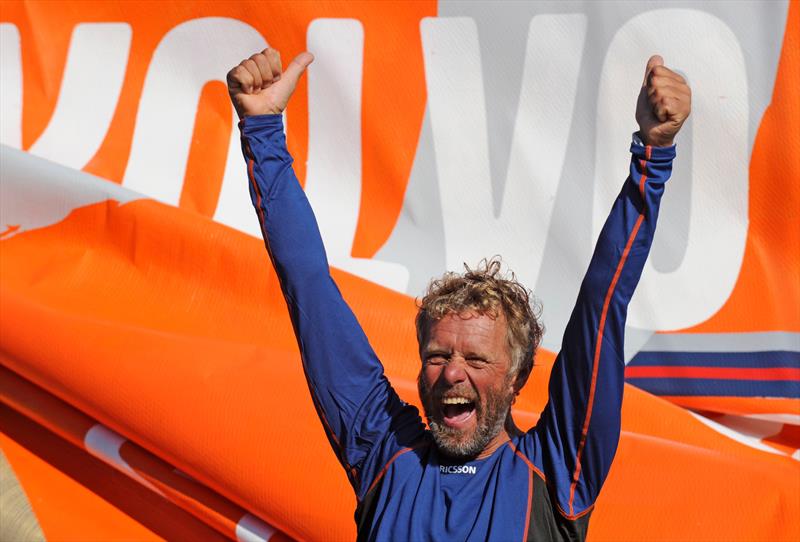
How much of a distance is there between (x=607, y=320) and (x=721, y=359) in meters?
0.96

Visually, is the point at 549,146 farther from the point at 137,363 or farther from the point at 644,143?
the point at 644,143

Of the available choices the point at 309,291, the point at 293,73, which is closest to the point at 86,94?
the point at 293,73

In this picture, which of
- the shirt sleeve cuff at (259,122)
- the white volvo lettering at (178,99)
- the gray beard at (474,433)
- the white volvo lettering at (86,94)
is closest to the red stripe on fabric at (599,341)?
the gray beard at (474,433)

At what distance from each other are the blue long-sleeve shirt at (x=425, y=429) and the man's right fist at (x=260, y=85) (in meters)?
0.02

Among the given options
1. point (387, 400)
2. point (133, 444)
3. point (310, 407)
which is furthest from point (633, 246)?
point (133, 444)

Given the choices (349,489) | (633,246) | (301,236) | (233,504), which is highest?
(633,246)

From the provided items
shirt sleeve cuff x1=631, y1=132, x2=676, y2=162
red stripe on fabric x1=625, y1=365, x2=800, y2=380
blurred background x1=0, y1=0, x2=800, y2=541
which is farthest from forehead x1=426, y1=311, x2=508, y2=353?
red stripe on fabric x1=625, y1=365, x2=800, y2=380

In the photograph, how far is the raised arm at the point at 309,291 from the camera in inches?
50.8

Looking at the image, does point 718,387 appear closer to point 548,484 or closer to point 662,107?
point 548,484

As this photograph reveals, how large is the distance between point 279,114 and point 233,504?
2.98ft

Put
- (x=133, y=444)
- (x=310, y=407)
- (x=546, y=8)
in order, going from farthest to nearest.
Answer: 1. (x=546, y=8)
2. (x=133, y=444)
3. (x=310, y=407)

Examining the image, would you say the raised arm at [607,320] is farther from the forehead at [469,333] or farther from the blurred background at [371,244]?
the blurred background at [371,244]

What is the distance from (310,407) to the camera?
6.30ft

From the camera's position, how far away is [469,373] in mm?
1260
